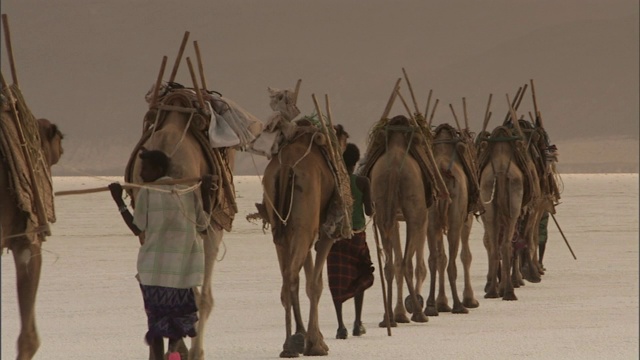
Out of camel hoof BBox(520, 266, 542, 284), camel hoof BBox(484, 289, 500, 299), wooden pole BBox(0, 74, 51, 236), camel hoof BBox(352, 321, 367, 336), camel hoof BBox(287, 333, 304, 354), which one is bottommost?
camel hoof BBox(520, 266, 542, 284)

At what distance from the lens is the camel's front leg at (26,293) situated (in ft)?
31.0

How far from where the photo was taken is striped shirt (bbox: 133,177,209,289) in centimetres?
970

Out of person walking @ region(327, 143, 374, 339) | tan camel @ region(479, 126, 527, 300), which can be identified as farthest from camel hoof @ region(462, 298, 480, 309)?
person walking @ region(327, 143, 374, 339)

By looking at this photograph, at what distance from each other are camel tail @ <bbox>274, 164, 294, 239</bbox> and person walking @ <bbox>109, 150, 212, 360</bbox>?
79.3 inches

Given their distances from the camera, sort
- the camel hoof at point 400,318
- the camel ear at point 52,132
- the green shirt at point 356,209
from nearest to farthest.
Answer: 1. the camel ear at point 52,132
2. the green shirt at point 356,209
3. the camel hoof at point 400,318

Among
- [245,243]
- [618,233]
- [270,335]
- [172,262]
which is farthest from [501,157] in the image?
[618,233]

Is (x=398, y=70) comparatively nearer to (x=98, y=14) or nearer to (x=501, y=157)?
(x=98, y=14)

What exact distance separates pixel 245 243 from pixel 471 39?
151 m

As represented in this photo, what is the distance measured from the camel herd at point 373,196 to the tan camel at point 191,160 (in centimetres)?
1

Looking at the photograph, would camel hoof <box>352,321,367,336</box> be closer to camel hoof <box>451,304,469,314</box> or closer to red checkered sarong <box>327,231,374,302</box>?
red checkered sarong <box>327,231,374,302</box>

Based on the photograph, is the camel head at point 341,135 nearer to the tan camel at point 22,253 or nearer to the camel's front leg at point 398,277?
the camel's front leg at point 398,277

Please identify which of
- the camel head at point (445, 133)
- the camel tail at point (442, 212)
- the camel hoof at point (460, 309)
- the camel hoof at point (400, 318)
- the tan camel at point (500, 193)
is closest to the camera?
the camel hoof at point (400, 318)

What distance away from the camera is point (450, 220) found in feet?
53.6

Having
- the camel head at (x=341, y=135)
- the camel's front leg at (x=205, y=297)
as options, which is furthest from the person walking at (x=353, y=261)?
the camel's front leg at (x=205, y=297)
